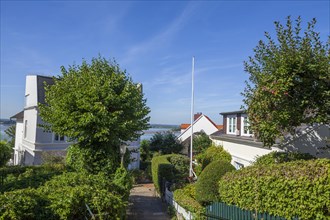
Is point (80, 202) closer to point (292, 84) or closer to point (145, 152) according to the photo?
point (292, 84)

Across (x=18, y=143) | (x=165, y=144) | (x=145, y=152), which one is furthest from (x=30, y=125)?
(x=165, y=144)

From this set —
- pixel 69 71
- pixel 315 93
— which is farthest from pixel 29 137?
pixel 315 93

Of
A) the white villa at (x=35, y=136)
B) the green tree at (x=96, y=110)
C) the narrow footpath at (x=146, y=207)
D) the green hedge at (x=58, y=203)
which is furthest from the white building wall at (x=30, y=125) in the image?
the green hedge at (x=58, y=203)

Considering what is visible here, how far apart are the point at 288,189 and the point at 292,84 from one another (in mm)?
3635

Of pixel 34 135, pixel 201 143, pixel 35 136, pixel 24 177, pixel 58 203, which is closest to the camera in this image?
pixel 58 203

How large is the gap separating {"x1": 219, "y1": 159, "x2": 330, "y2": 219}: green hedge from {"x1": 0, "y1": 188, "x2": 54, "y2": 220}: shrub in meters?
6.07

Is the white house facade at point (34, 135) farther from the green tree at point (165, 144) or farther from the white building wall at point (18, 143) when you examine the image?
the green tree at point (165, 144)

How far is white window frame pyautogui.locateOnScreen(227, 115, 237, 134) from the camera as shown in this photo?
890 inches

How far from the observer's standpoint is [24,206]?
666cm

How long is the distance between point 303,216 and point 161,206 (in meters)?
10.2

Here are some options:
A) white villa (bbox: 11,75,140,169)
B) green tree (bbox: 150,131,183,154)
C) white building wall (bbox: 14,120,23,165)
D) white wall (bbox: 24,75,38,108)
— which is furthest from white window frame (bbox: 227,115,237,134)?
white building wall (bbox: 14,120,23,165)

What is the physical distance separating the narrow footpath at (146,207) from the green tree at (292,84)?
7.02 m

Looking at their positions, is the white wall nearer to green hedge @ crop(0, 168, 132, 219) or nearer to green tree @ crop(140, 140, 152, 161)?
green tree @ crop(140, 140, 152, 161)

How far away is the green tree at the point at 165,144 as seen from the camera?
31531mm
